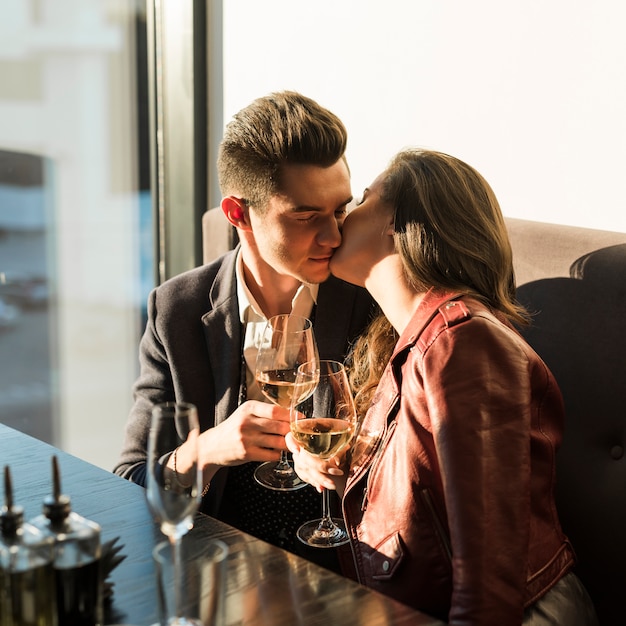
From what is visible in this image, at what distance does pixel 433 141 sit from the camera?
2211 millimetres

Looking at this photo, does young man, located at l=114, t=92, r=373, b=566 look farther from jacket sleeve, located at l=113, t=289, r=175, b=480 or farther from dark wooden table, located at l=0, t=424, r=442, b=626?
dark wooden table, located at l=0, t=424, r=442, b=626

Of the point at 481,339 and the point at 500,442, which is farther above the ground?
the point at 481,339

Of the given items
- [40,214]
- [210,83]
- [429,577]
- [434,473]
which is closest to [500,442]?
[434,473]

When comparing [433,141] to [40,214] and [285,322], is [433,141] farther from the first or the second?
[40,214]

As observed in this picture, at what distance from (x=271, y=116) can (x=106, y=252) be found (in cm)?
161

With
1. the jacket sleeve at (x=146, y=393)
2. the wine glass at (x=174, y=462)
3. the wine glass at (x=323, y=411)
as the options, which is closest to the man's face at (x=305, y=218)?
the jacket sleeve at (x=146, y=393)

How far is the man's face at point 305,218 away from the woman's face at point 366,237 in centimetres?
11

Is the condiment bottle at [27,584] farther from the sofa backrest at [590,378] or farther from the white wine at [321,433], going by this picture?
the sofa backrest at [590,378]

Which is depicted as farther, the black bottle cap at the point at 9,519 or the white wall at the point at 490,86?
the white wall at the point at 490,86

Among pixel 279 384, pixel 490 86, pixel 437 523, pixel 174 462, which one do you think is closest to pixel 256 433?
pixel 279 384

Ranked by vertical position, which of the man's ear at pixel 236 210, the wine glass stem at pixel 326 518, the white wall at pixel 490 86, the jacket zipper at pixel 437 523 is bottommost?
the wine glass stem at pixel 326 518

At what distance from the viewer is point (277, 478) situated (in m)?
1.77

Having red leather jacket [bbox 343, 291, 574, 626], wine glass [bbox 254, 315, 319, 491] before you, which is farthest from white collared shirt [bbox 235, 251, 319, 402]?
red leather jacket [bbox 343, 291, 574, 626]

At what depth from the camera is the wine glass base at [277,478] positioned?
1705 mm
